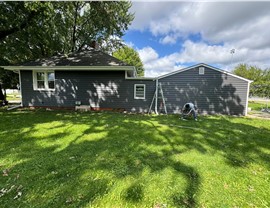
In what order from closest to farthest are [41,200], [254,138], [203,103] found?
[41,200] → [254,138] → [203,103]

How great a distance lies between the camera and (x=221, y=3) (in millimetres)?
7309

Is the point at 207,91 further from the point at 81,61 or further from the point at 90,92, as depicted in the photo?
the point at 81,61

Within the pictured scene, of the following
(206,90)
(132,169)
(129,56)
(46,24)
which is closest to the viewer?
(132,169)

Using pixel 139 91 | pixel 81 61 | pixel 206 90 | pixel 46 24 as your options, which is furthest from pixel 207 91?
pixel 46 24

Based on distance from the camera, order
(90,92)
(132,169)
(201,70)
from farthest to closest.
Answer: (90,92), (201,70), (132,169)

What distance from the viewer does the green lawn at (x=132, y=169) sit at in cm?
221

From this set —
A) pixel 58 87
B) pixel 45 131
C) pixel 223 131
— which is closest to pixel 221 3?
pixel 223 131

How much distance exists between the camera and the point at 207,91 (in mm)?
9336

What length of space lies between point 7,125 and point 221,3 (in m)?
10.9

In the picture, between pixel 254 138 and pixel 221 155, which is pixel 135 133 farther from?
pixel 254 138

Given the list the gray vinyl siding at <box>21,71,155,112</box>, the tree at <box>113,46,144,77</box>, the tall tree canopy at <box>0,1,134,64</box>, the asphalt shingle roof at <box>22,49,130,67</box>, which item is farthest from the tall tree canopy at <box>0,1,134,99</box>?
the tree at <box>113,46,144,77</box>

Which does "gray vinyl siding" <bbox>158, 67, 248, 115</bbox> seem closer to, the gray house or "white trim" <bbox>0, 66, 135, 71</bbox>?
the gray house

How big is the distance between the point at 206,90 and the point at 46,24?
10.3m

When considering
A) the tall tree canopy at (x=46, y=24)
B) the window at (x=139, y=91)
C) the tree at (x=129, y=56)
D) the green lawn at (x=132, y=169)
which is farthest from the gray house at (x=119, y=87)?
the tree at (x=129, y=56)
